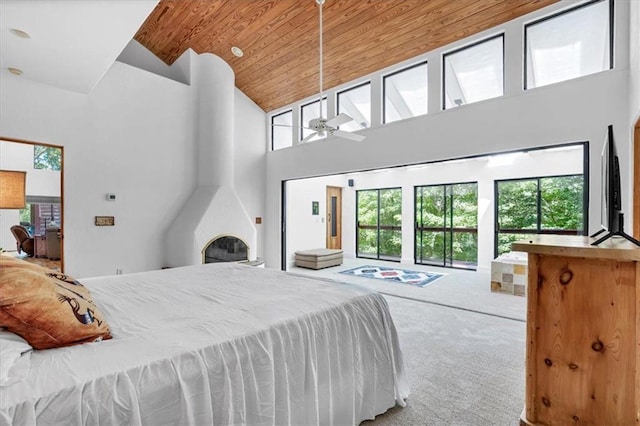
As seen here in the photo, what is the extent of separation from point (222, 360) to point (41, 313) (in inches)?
24.7

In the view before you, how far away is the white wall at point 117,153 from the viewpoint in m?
4.20

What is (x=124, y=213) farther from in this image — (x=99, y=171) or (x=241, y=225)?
(x=241, y=225)

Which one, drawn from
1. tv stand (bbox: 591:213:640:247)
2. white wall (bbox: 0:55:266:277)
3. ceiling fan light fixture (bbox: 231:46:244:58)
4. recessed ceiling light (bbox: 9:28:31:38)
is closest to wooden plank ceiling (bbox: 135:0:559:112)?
ceiling fan light fixture (bbox: 231:46:244:58)

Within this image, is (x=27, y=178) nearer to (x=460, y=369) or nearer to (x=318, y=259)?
(x=318, y=259)

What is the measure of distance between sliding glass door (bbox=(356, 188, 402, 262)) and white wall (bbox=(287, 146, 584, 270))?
7.7 inches

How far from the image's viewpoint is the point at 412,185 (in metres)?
8.04

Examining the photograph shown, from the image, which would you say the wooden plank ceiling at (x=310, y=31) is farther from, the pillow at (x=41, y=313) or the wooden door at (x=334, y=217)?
the pillow at (x=41, y=313)

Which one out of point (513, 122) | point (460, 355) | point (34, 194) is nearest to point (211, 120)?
point (513, 122)

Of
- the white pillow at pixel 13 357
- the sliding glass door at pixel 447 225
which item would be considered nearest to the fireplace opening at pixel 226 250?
the white pillow at pixel 13 357

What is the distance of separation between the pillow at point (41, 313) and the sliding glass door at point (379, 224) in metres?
7.77

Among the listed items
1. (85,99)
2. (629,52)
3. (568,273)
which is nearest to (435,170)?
(629,52)

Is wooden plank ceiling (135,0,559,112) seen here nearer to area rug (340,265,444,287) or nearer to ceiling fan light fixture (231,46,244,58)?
ceiling fan light fixture (231,46,244,58)

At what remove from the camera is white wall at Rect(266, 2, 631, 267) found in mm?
3373

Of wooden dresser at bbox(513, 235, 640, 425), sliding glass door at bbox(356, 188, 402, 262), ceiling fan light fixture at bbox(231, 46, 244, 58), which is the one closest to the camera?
wooden dresser at bbox(513, 235, 640, 425)
